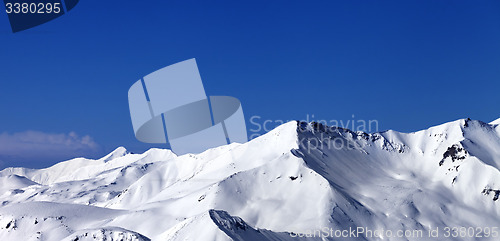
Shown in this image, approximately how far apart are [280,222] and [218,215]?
7096cm

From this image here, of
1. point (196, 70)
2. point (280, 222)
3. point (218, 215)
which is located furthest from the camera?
point (280, 222)

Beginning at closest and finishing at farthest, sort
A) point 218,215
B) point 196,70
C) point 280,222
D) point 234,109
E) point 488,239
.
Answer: point 196,70, point 218,215, point 234,109, point 280,222, point 488,239

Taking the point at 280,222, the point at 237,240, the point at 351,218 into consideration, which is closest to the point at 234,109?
the point at 237,240

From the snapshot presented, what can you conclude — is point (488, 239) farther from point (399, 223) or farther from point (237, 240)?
point (237, 240)

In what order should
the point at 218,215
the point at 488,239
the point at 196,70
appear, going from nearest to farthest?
the point at 196,70, the point at 218,215, the point at 488,239

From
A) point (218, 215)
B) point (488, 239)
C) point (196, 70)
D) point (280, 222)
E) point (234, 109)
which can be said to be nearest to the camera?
point (196, 70)

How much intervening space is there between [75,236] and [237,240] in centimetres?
3671

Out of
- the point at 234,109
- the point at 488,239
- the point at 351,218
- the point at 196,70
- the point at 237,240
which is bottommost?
the point at 488,239

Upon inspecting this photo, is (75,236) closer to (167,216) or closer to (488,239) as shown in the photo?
(167,216)

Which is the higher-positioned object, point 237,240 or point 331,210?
point 237,240

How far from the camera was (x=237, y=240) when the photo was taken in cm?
10962

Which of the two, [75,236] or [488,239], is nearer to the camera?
[75,236]

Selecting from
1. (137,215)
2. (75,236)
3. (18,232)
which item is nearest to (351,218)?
(137,215)

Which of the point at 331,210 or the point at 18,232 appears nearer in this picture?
the point at 331,210
